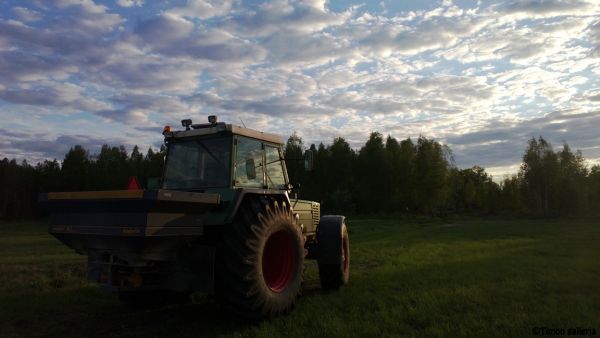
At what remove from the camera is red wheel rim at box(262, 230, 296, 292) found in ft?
22.3

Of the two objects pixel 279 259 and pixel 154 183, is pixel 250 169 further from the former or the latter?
pixel 154 183

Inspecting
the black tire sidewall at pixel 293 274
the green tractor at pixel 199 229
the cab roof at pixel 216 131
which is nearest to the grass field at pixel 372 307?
the black tire sidewall at pixel 293 274

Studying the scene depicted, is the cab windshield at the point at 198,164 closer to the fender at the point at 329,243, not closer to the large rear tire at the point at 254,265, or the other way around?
the large rear tire at the point at 254,265

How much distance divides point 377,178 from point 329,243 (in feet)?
170

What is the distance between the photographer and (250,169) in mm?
7289

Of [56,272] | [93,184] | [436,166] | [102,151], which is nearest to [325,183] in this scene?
[436,166]

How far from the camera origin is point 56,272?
10.7m

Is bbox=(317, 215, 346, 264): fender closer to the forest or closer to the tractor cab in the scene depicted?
the tractor cab

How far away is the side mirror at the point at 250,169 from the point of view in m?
7.23

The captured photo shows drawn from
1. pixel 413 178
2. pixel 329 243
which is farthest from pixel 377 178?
pixel 329 243

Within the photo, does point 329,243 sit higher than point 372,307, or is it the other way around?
point 329,243

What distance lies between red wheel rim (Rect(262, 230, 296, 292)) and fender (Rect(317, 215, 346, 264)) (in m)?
1.86

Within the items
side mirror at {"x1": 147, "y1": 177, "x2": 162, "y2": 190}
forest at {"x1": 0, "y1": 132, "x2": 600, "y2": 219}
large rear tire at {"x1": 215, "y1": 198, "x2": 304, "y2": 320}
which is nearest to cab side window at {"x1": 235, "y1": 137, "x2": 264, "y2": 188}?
large rear tire at {"x1": 215, "y1": 198, "x2": 304, "y2": 320}

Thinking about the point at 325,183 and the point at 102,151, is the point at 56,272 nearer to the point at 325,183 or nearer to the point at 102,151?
the point at 325,183
